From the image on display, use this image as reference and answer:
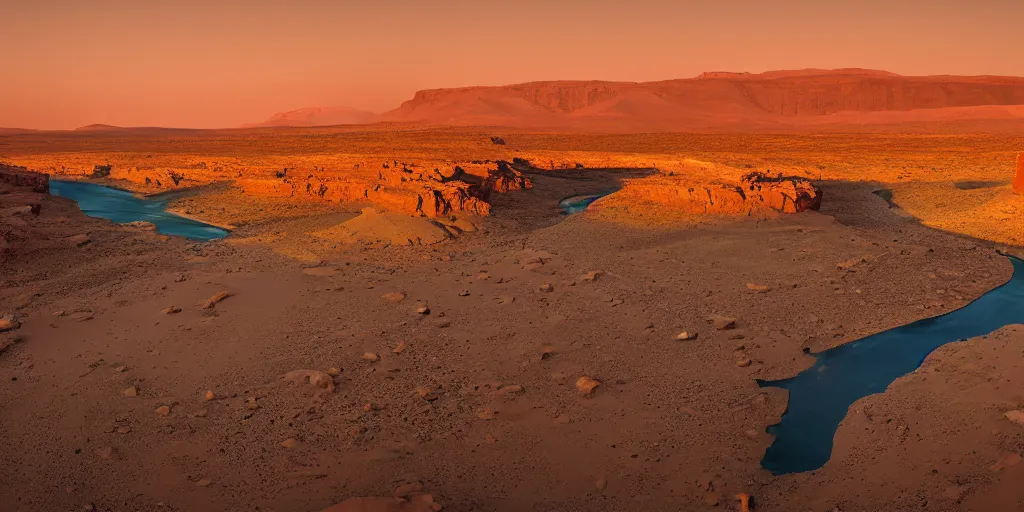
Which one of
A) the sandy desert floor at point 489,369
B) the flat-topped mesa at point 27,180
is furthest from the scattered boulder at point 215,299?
the flat-topped mesa at point 27,180

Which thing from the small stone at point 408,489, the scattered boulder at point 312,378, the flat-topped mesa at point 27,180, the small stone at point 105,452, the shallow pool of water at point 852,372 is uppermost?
the flat-topped mesa at point 27,180

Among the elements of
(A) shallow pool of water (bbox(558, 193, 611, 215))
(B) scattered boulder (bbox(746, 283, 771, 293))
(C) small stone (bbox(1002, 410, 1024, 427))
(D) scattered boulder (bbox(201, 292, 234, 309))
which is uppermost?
(A) shallow pool of water (bbox(558, 193, 611, 215))

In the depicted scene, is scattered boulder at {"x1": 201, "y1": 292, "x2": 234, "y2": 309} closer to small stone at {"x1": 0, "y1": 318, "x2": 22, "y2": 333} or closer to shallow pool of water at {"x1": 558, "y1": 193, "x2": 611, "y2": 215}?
small stone at {"x1": 0, "y1": 318, "x2": 22, "y2": 333}

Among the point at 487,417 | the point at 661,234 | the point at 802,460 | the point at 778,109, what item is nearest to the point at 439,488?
the point at 487,417

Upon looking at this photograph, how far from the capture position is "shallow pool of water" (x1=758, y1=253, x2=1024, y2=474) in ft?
20.5

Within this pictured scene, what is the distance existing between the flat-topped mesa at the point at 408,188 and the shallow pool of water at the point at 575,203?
1.52m

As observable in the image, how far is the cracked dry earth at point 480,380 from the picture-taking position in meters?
5.40

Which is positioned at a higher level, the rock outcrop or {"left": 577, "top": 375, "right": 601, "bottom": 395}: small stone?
the rock outcrop

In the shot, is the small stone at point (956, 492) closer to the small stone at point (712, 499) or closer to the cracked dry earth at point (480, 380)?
the cracked dry earth at point (480, 380)

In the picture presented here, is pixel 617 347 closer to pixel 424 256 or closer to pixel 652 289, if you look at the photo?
pixel 652 289

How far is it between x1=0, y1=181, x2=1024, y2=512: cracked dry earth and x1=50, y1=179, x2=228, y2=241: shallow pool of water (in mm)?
3085

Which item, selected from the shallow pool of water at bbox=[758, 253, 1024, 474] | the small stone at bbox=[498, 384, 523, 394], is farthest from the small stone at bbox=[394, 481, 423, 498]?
the shallow pool of water at bbox=[758, 253, 1024, 474]

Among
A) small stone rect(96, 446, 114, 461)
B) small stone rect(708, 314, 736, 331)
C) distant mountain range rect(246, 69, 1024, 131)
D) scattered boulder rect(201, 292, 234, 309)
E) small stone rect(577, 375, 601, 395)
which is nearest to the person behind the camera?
small stone rect(96, 446, 114, 461)

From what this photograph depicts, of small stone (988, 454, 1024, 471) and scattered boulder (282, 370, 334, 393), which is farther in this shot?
scattered boulder (282, 370, 334, 393)
